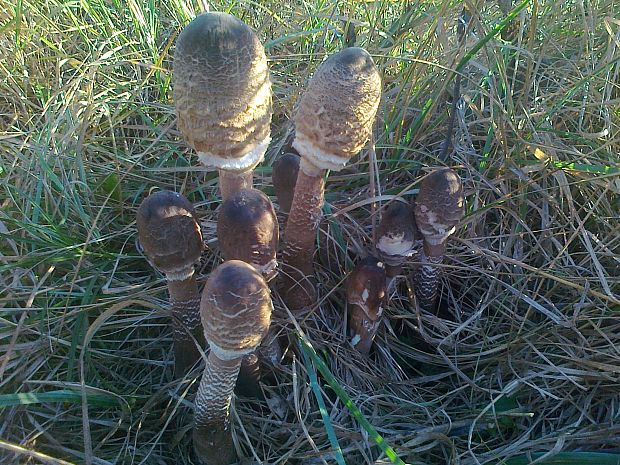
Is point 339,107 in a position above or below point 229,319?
above

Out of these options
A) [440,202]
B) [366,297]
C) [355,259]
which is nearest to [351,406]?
[366,297]

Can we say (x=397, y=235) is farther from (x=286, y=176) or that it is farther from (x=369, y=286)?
(x=286, y=176)

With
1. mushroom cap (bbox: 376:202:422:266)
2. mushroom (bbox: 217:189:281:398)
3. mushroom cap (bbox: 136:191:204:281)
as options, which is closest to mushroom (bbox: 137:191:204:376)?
mushroom cap (bbox: 136:191:204:281)

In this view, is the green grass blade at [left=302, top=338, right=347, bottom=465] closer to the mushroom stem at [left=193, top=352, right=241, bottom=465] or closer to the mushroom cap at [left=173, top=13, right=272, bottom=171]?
the mushroom stem at [left=193, top=352, right=241, bottom=465]

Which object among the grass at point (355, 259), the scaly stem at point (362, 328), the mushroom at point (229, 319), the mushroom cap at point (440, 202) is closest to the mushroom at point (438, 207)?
the mushroom cap at point (440, 202)

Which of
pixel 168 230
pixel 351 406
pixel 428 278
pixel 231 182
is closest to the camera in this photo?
pixel 351 406

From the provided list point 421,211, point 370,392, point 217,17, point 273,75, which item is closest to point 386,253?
point 421,211

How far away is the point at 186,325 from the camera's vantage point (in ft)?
6.61

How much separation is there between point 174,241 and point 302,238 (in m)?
0.54

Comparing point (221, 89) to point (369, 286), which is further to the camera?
point (369, 286)

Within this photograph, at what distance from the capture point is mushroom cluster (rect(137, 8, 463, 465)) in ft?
4.95

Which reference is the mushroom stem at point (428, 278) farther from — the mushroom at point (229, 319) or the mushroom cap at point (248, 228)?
the mushroom at point (229, 319)

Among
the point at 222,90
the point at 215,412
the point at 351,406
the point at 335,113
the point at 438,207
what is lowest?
the point at 215,412

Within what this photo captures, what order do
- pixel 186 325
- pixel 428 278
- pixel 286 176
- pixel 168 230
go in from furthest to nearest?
pixel 428 278
pixel 286 176
pixel 186 325
pixel 168 230
